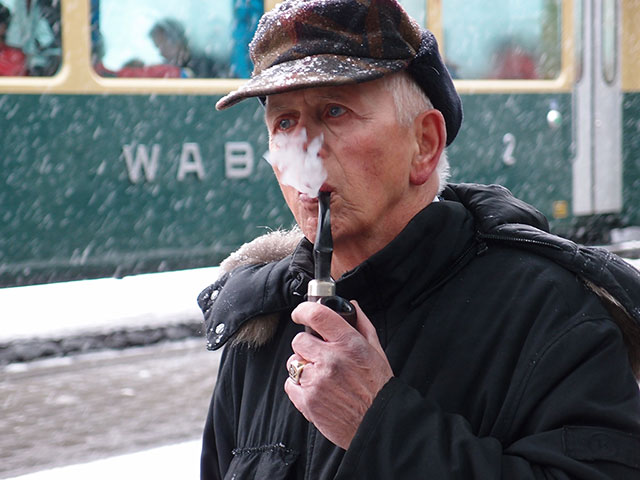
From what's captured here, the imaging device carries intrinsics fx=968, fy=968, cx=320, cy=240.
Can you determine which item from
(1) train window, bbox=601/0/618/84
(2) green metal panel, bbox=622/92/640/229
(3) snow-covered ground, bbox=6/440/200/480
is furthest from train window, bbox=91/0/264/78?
(2) green metal panel, bbox=622/92/640/229

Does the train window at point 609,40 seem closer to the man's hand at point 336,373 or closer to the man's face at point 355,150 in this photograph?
the man's face at point 355,150

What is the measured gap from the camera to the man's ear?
151 cm

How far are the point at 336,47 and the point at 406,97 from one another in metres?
0.14

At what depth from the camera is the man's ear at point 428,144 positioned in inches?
59.3

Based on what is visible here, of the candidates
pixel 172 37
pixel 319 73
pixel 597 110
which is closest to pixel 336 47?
pixel 319 73

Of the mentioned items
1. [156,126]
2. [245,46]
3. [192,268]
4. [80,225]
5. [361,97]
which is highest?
[361,97]

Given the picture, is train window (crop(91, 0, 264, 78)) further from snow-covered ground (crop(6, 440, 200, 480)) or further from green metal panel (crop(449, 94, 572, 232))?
snow-covered ground (crop(6, 440, 200, 480))

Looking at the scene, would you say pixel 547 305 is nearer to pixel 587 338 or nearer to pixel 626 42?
pixel 587 338

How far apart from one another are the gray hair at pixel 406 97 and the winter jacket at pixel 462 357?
0.47 feet

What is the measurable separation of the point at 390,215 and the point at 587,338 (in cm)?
37

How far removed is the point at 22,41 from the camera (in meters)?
5.88

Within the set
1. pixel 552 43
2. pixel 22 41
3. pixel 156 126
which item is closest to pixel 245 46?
pixel 156 126

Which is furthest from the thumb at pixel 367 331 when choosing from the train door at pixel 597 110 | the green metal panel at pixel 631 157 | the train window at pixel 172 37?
the green metal panel at pixel 631 157

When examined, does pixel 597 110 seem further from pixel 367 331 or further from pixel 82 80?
pixel 367 331
